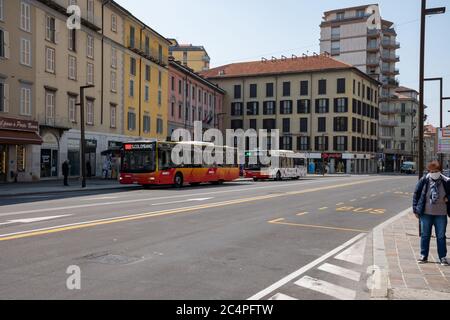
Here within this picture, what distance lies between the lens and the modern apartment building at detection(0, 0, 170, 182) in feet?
99.1

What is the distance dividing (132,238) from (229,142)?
7093 centimetres

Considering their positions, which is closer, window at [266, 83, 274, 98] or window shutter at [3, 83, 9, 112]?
window shutter at [3, 83, 9, 112]

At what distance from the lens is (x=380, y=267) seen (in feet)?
24.4

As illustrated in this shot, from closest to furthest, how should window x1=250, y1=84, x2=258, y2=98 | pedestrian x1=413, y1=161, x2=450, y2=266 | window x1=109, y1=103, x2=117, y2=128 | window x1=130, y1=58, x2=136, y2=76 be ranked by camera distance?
pedestrian x1=413, y1=161, x2=450, y2=266
window x1=109, y1=103, x2=117, y2=128
window x1=130, y1=58, x2=136, y2=76
window x1=250, y1=84, x2=258, y2=98

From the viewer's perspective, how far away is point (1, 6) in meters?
29.3

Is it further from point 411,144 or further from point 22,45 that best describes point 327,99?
point 22,45

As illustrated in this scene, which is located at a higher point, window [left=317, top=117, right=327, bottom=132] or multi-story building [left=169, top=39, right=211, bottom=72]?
multi-story building [left=169, top=39, right=211, bottom=72]

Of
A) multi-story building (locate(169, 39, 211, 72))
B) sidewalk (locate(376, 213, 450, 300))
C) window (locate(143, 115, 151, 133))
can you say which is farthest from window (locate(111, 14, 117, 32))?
multi-story building (locate(169, 39, 211, 72))

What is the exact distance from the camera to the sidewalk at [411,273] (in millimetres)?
5875

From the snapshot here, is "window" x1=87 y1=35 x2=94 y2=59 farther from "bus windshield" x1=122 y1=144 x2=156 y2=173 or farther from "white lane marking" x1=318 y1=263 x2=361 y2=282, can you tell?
"white lane marking" x1=318 y1=263 x2=361 y2=282

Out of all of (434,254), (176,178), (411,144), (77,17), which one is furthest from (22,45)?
(411,144)

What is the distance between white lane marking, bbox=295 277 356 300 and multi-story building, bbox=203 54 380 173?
235ft

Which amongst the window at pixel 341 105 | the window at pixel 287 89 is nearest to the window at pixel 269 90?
the window at pixel 287 89
